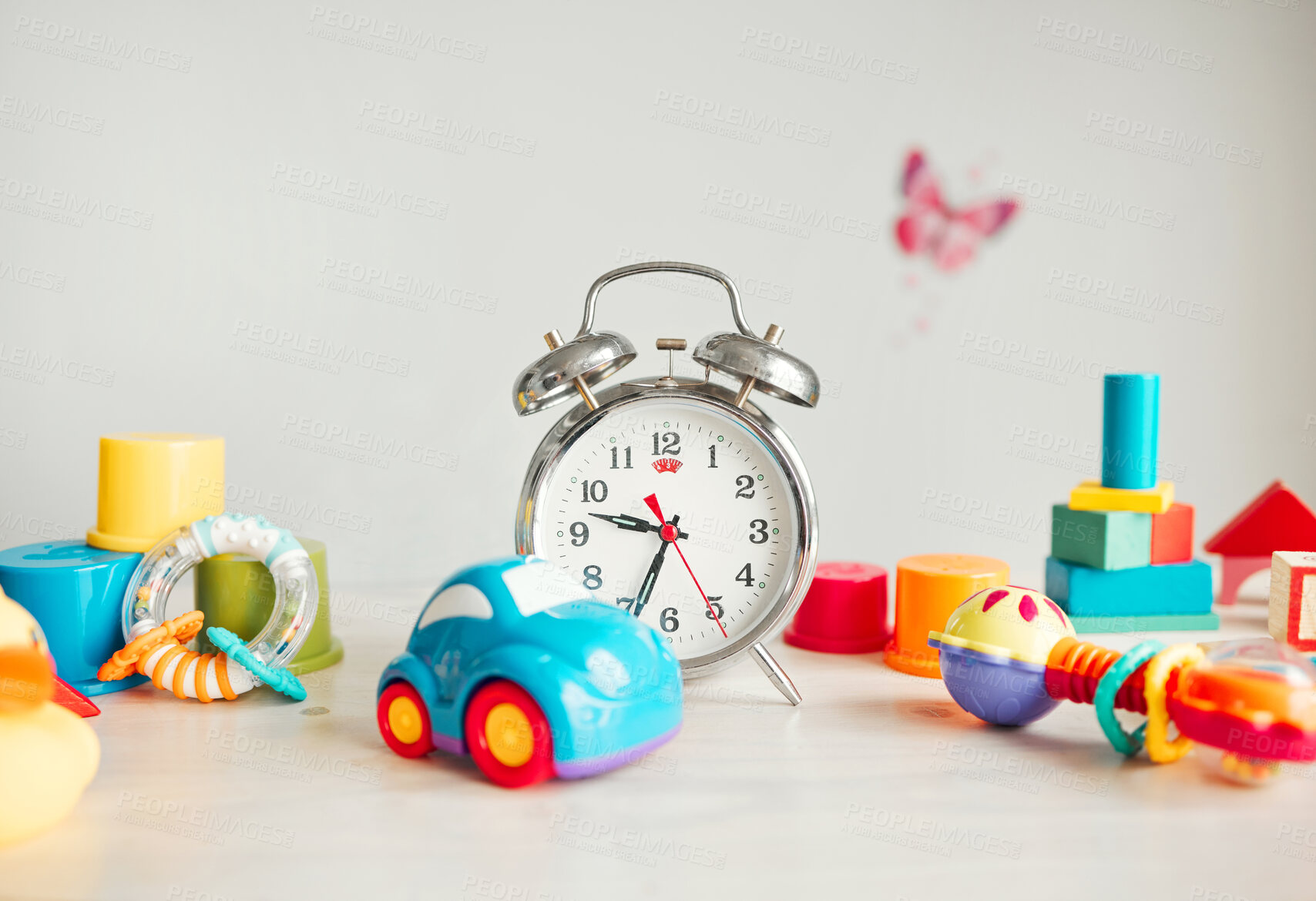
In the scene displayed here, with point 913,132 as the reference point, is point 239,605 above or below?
below

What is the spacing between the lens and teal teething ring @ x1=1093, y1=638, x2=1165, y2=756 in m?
0.92

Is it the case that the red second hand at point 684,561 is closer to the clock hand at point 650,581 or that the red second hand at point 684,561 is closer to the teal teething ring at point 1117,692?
the clock hand at point 650,581

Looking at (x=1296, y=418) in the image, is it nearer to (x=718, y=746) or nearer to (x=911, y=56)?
(x=911, y=56)

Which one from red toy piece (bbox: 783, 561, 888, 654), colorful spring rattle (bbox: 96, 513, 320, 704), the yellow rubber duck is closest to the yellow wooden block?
red toy piece (bbox: 783, 561, 888, 654)

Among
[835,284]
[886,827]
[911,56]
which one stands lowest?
[886,827]

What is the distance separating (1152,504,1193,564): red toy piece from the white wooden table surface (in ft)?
1.29

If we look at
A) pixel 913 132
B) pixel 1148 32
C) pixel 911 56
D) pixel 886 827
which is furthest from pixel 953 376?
pixel 886 827

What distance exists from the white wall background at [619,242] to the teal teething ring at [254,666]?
86 cm

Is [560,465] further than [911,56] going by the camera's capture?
No

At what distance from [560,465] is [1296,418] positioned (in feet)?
5.90

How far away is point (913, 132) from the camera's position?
1994 millimetres

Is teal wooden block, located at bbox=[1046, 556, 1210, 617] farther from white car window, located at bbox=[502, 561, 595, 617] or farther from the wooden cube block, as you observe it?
white car window, located at bbox=[502, 561, 595, 617]

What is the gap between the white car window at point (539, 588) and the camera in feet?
2.94

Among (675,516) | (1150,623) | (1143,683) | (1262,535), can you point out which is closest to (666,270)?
(675,516)
